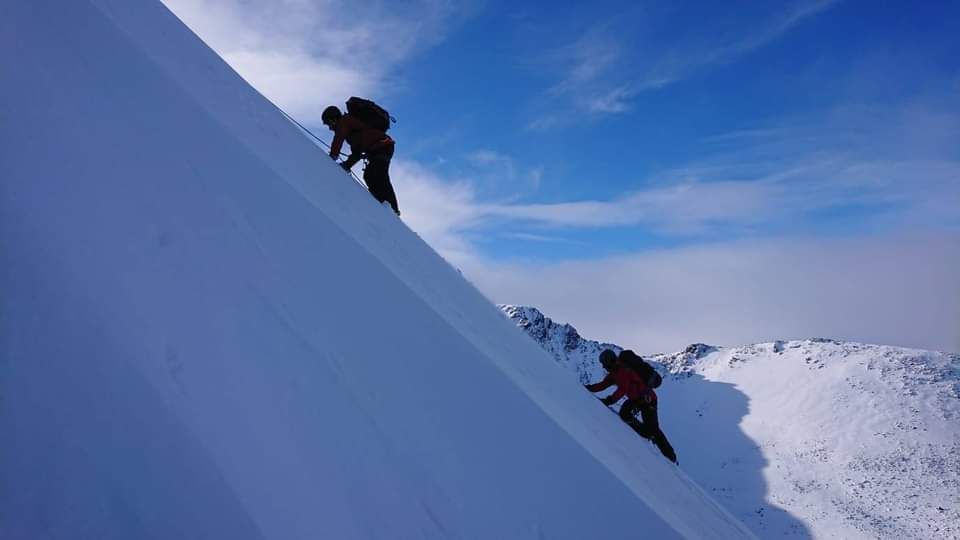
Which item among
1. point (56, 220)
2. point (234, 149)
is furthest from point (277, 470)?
point (234, 149)

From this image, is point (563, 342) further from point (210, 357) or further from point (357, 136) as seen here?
point (210, 357)

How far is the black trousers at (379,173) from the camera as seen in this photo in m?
7.46

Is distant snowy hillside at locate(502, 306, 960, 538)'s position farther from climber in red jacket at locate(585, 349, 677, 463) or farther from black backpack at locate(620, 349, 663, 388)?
black backpack at locate(620, 349, 663, 388)

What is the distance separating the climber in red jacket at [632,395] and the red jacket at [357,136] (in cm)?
465

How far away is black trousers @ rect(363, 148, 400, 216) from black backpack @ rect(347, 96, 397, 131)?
13.9 inches

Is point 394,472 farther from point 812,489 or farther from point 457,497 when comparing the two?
point 812,489

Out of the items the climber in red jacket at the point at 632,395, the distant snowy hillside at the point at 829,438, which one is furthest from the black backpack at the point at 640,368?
the distant snowy hillside at the point at 829,438

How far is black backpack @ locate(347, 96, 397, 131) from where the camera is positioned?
24.3 feet

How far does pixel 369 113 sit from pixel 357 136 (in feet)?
1.27

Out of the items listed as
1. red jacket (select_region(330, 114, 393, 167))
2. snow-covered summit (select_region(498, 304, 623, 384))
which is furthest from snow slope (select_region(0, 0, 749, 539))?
snow-covered summit (select_region(498, 304, 623, 384))

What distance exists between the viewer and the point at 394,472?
2584 millimetres

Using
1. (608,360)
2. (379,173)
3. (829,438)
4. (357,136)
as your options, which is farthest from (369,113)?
(829,438)

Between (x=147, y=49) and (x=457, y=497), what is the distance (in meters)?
4.16

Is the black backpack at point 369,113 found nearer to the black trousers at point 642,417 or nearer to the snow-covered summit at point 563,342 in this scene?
the black trousers at point 642,417
